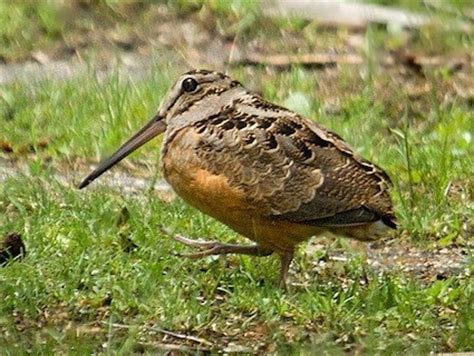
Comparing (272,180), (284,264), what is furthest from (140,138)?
(284,264)

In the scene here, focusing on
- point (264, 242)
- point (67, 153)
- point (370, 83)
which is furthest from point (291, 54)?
point (264, 242)

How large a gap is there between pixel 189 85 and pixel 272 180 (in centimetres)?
70

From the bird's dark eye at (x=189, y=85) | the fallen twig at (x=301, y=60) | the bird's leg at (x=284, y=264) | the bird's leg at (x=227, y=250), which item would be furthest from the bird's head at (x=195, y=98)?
the fallen twig at (x=301, y=60)

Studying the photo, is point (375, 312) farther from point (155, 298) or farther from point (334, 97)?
point (334, 97)

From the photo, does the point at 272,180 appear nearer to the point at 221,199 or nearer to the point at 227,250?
the point at 221,199

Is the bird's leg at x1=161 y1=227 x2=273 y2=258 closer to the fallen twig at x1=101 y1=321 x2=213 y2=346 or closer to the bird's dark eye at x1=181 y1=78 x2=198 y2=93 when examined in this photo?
the fallen twig at x1=101 y1=321 x2=213 y2=346

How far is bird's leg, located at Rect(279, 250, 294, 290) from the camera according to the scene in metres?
6.35

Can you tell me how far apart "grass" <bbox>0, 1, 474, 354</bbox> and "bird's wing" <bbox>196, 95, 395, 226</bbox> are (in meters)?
0.34

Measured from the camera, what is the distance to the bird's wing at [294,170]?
20.5ft

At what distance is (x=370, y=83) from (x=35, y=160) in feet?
8.37

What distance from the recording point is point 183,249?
678 centimetres

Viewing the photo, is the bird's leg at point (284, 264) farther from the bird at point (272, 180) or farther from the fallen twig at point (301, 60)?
the fallen twig at point (301, 60)

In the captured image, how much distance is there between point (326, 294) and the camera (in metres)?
6.24

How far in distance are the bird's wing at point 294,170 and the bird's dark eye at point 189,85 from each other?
10.0 inches
